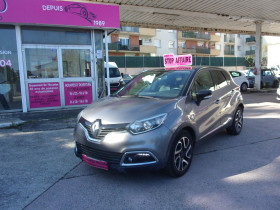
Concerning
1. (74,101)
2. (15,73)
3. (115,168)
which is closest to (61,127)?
(74,101)

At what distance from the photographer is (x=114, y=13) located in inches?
328

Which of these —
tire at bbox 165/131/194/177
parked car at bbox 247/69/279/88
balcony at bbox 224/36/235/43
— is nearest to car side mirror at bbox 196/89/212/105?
tire at bbox 165/131/194/177

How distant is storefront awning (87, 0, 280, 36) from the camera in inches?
455

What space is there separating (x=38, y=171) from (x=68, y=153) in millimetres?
832

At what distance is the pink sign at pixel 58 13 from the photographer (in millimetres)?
7086

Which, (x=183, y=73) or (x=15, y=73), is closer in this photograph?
(x=183, y=73)

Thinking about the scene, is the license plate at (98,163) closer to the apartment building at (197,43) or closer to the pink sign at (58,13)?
the pink sign at (58,13)

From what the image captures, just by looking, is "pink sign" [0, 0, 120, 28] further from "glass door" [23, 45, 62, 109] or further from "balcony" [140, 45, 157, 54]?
"balcony" [140, 45, 157, 54]

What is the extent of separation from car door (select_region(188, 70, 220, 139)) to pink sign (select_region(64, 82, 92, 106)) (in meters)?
5.16

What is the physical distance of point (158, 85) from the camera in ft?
14.1

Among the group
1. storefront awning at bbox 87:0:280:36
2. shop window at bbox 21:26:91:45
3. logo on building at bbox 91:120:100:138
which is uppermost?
storefront awning at bbox 87:0:280:36

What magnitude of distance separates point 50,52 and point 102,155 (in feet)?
20.0

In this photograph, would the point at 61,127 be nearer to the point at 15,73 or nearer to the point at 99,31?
the point at 15,73

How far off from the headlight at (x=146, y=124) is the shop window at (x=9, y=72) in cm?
620
